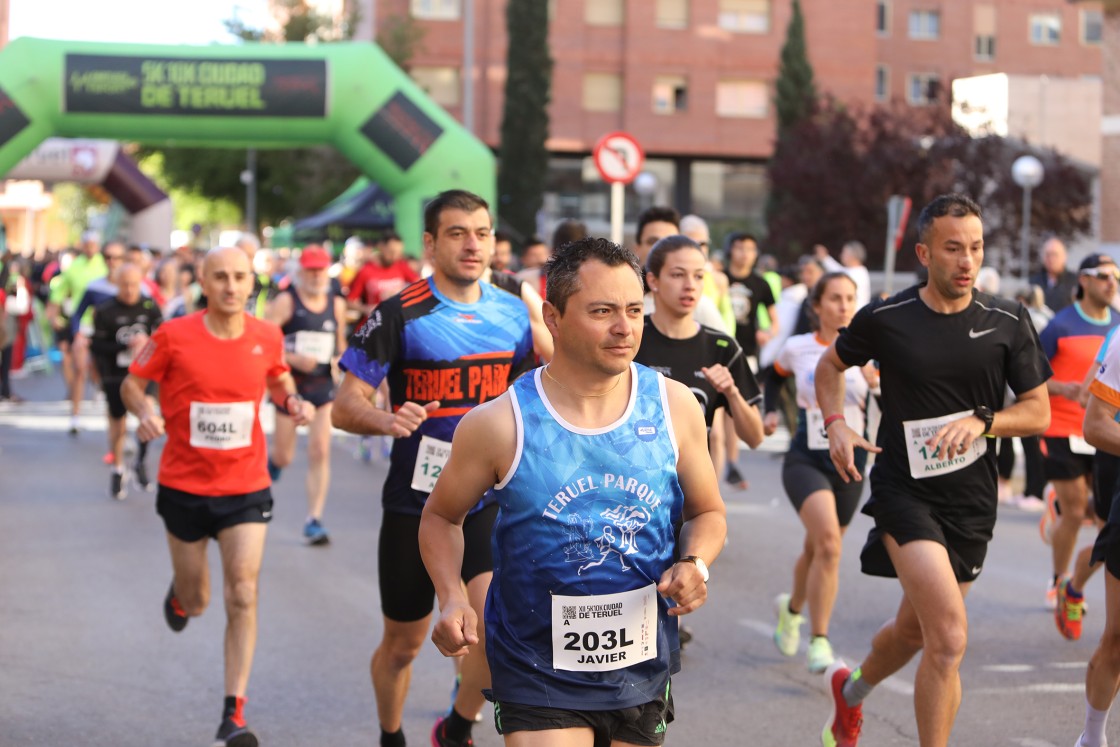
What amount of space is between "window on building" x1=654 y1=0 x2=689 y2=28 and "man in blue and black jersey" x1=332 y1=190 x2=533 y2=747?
5012 centimetres

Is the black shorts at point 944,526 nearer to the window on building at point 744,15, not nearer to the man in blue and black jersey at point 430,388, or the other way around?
the man in blue and black jersey at point 430,388

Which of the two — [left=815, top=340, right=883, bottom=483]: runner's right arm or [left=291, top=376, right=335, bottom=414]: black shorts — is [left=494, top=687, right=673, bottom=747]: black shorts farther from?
[left=291, top=376, right=335, bottom=414]: black shorts

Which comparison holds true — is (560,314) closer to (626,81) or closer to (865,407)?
(865,407)

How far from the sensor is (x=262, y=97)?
25703 millimetres

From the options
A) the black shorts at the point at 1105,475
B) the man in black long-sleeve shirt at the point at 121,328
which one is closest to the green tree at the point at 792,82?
the man in black long-sleeve shirt at the point at 121,328

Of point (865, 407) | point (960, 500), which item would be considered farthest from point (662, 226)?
point (960, 500)

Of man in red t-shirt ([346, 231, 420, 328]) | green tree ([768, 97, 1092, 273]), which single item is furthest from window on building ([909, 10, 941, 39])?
man in red t-shirt ([346, 231, 420, 328])

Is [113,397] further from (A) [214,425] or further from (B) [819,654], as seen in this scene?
(B) [819,654]

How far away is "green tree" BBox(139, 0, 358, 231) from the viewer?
165 ft

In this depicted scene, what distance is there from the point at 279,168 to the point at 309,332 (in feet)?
151

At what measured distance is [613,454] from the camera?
152 inches

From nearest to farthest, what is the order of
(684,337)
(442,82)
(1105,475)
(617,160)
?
(684,337) → (1105,475) → (617,160) → (442,82)

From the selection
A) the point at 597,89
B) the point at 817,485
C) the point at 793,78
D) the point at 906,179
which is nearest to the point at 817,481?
the point at 817,485

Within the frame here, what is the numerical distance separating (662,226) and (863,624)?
2441 mm
